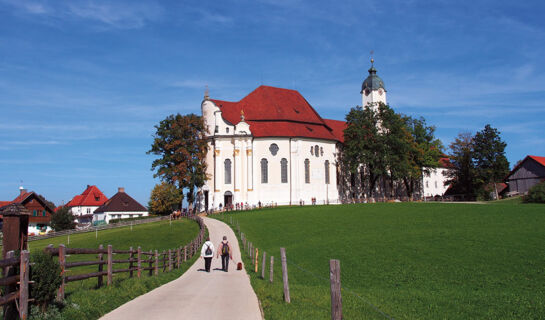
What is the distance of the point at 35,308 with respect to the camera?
328 inches

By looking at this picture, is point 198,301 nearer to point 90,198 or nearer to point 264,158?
point 264,158

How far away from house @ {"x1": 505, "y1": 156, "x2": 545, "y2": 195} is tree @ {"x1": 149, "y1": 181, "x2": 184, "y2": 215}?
158 ft

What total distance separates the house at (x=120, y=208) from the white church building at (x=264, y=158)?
2226 cm

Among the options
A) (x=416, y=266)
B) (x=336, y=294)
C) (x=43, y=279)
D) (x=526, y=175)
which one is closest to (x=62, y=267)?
(x=43, y=279)

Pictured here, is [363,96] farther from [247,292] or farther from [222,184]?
[247,292]

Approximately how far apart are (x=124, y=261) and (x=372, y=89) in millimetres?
72967

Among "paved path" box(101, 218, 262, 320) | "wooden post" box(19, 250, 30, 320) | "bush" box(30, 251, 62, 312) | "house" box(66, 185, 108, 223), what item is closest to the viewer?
"wooden post" box(19, 250, 30, 320)

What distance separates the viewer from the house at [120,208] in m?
78.5

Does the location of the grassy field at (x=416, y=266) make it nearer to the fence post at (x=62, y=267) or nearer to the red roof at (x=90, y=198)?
the fence post at (x=62, y=267)

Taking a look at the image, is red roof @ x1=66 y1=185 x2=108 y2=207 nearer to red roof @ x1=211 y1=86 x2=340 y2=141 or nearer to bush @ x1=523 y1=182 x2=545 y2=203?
red roof @ x1=211 y1=86 x2=340 y2=141

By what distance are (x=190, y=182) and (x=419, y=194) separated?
45.7 m

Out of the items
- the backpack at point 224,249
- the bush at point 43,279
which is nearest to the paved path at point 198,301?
the bush at point 43,279

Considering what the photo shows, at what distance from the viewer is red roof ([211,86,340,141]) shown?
6481cm

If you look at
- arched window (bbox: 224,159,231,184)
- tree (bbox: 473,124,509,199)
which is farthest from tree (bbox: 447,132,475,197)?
arched window (bbox: 224,159,231,184)
